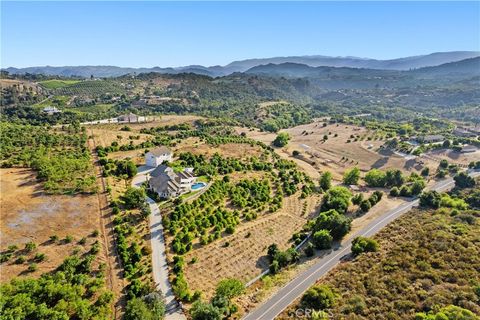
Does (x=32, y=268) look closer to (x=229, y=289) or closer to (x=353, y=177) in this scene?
(x=229, y=289)

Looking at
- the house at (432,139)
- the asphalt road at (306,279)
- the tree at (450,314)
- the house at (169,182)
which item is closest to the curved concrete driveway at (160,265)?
the house at (169,182)

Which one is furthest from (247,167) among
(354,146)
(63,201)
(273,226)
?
(354,146)

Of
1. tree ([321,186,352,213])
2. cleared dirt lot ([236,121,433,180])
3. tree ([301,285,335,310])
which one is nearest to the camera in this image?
tree ([301,285,335,310])

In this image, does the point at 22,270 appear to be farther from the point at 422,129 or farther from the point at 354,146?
the point at 422,129

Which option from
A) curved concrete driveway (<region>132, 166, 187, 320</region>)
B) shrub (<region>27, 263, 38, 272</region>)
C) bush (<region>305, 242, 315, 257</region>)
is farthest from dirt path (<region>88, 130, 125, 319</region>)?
bush (<region>305, 242, 315, 257</region>)

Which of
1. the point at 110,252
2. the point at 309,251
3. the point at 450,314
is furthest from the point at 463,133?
the point at 110,252

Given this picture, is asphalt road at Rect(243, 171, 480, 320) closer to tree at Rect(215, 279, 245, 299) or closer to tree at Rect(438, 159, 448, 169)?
tree at Rect(215, 279, 245, 299)
